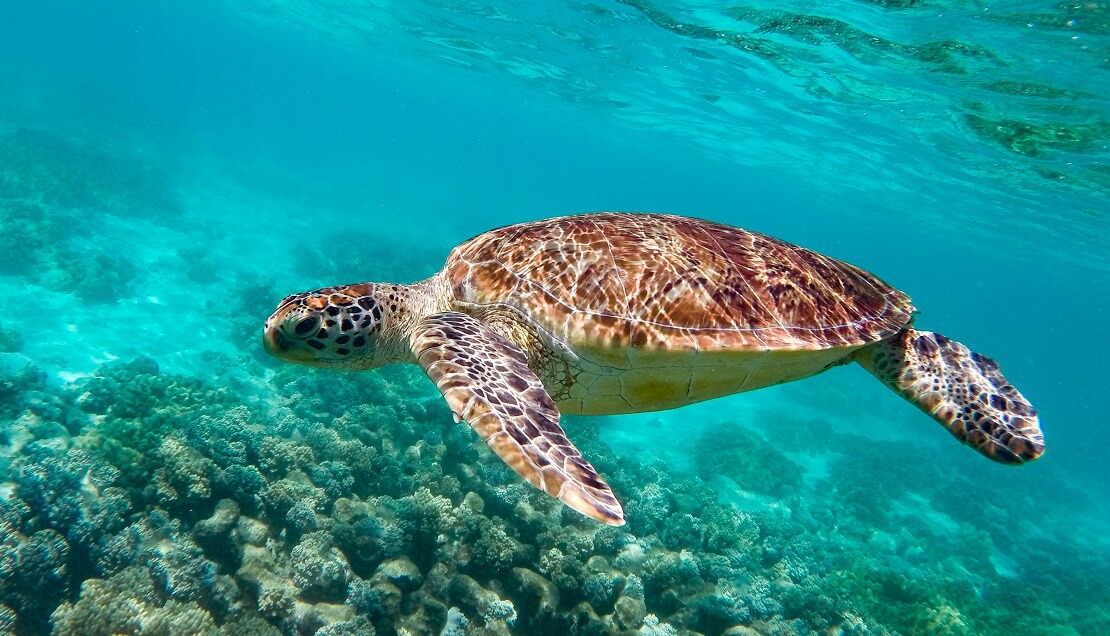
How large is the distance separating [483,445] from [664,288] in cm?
495

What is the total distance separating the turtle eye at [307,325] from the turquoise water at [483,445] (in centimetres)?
218

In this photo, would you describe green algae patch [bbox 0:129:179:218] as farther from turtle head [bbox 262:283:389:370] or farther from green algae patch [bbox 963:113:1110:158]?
green algae patch [bbox 963:113:1110:158]

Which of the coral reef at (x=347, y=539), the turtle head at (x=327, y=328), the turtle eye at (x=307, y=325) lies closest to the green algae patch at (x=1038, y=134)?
the coral reef at (x=347, y=539)

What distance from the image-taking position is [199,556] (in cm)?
419

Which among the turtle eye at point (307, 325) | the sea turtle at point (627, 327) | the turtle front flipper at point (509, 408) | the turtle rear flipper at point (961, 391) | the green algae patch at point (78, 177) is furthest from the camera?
the green algae patch at point (78, 177)

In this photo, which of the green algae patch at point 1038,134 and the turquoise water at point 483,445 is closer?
the turquoise water at point 483,445

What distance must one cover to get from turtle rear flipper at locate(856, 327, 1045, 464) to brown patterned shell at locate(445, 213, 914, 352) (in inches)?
12.5

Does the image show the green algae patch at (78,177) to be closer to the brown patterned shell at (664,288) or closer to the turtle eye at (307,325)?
the turtle eye at (307,325)

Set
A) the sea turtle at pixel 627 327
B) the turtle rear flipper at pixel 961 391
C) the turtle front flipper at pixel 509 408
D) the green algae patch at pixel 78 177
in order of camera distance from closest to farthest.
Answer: the turtle front flipper at pixel 509 408 < the sea turtle at pixel 627 327 < the turtle rear flipper at pixel 961 391 < the green algae patch at pixel 78 177

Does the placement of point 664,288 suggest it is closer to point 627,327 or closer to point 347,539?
point 627,327

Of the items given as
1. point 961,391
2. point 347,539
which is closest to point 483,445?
point 347,539

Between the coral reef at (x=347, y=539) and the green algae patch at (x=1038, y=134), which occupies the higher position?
the green algae patch at (x=1038, y=134)

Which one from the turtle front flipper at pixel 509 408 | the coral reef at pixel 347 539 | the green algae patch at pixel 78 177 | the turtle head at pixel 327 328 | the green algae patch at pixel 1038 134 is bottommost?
the green algae patch at pixel 78 177

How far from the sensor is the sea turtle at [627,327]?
306 cm
